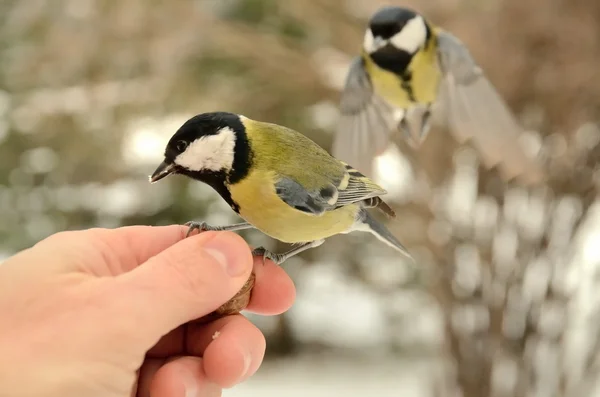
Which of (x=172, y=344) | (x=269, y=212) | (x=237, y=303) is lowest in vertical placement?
(x=172, y=344)

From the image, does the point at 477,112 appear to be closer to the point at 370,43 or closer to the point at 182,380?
the point at 370,43

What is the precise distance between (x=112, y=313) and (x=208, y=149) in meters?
0.14

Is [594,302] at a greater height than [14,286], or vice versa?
[14,286]

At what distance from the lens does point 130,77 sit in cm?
92

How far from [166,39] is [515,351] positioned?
875 mm

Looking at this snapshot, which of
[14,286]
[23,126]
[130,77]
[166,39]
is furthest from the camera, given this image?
[23,126]

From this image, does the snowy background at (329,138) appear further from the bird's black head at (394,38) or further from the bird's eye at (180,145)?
the bird's eye at (180,145)

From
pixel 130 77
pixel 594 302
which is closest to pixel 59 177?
pixel 130 77

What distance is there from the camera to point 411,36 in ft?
1.76

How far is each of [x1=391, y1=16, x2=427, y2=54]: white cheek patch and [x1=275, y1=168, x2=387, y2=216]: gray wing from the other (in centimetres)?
13

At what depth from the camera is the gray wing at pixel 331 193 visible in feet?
1.67

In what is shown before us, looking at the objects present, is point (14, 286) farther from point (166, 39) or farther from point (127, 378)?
point (166, 39)

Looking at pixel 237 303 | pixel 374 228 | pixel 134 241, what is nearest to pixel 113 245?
pixel 134 241

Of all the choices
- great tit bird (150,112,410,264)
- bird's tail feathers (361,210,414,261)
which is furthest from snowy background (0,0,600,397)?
great tit bird (150,112,410,264)
